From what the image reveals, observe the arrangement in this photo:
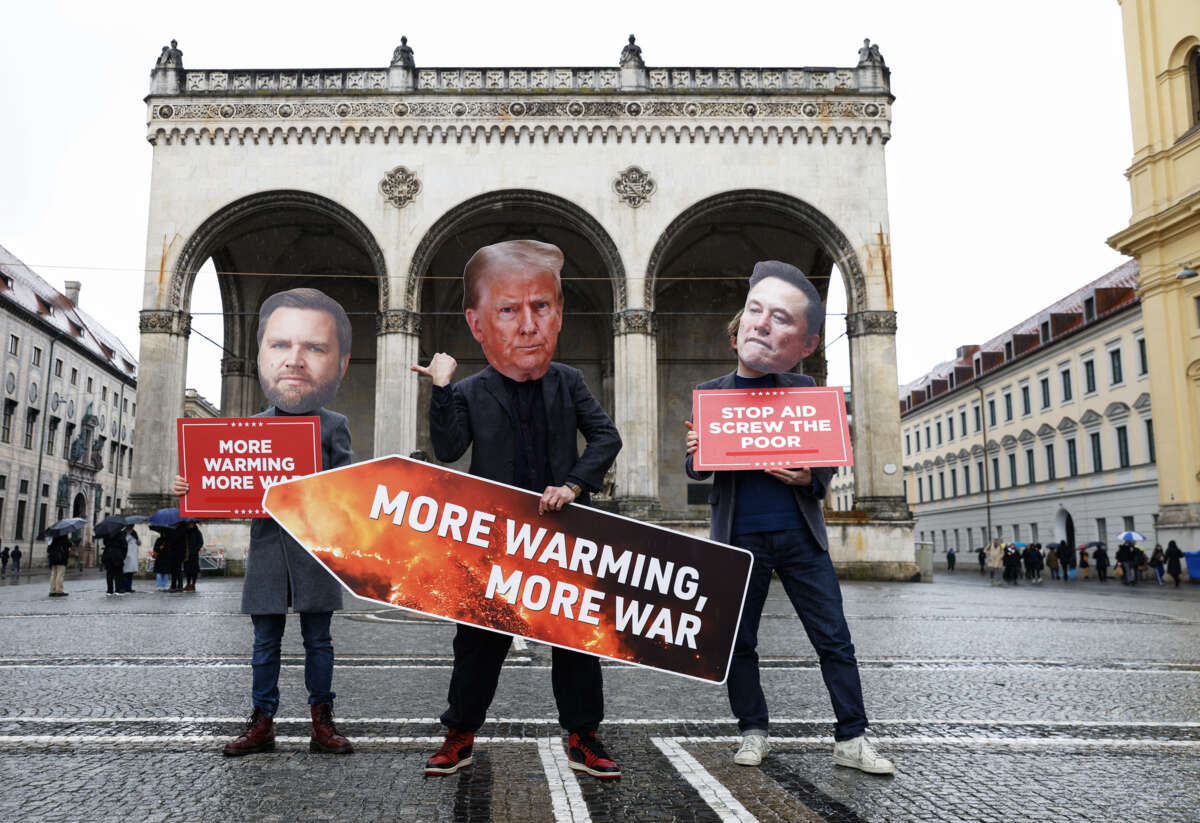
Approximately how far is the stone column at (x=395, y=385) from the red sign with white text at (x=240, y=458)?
773 inches

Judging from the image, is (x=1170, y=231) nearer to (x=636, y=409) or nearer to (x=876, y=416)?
(x=876, y=416)

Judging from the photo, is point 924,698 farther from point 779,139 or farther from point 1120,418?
point 1120,418

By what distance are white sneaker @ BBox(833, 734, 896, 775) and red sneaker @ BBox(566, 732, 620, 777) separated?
92 centimetres

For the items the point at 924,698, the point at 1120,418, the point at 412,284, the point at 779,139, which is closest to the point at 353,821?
the point at 924,698

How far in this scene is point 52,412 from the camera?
44.7 metres

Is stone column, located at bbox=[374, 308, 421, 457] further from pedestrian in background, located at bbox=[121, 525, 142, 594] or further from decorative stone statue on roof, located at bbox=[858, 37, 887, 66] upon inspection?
decorative stone statue on roof, located at bbox=[858, 37, 887, 66]

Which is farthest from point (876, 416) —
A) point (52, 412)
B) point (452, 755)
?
point (52, 412)

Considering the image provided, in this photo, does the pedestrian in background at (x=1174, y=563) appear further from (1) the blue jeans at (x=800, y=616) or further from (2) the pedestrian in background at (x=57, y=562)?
(2) the pedestrian in background at (x=57, y=562)

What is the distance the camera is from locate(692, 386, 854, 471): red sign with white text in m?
4.03

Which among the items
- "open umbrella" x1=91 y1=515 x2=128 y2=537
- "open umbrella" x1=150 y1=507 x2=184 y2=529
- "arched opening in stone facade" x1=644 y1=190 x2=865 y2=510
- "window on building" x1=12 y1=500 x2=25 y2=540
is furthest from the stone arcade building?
"window on building" x1=12 y1=500 x2=25 y2=540

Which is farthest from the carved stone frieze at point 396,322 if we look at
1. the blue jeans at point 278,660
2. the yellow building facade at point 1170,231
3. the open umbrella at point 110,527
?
the yellow building facade at point 1170,231

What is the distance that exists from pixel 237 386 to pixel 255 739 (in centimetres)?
2783

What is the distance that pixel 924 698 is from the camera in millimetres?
5383

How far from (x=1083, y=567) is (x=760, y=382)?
108 feet
